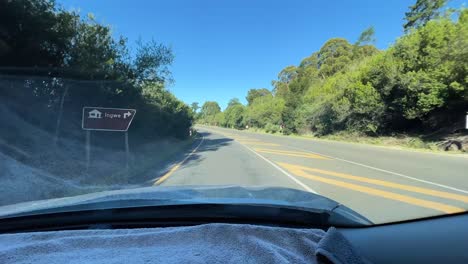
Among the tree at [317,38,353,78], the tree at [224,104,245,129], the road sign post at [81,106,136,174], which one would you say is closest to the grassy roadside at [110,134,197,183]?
the road sign post at [81,106,136,174]

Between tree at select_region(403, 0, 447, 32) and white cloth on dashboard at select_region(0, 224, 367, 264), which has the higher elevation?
tree at select_region(403, 0, 447, 32)

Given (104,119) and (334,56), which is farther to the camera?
(334,56)

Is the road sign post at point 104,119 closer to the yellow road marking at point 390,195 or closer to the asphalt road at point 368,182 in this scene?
the asphalt road at point 368,182

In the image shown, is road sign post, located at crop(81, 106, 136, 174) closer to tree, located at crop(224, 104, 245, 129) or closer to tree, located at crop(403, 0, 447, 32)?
tree, located at crop(403, 0, 447, 32)

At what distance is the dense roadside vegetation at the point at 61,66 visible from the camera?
1254 cm

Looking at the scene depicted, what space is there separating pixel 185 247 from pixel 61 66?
15007 mm

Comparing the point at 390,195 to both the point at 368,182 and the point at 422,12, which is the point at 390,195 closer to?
the point at 368,182

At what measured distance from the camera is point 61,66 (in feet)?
48.5

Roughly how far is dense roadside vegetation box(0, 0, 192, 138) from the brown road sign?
3632 millimetres

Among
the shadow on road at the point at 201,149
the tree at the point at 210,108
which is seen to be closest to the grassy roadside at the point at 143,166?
the shadow on road at the point at 201,149

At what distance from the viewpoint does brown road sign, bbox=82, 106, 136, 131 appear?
37.5 ft

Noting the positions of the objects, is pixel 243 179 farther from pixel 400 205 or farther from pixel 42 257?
pixel 42 257

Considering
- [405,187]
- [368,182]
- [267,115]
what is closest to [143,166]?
[368,182]

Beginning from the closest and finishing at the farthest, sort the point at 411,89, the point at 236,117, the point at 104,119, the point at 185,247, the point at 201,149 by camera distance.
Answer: the point at 185,247
the point at 104,119
the point at 201,149
the point at 411,89
the point at 236,117
